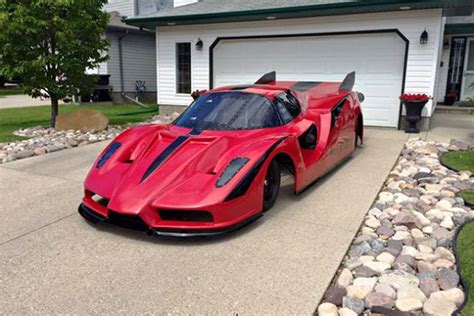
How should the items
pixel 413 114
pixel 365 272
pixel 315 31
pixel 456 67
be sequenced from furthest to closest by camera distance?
1. pixel 456 67
2. pixel 315 31
3. pixel 413 114
4. pixel 365 272

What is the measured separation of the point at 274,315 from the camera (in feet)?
7.84

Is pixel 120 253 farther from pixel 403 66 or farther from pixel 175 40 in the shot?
pixel 175 40

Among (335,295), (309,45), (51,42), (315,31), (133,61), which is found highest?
(315,31)

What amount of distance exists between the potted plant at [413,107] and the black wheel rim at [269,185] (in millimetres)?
5962

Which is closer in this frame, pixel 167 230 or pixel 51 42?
pixel 167 230

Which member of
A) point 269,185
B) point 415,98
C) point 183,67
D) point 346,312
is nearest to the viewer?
point 346,312

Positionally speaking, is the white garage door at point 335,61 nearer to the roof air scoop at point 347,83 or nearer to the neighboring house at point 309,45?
the neighboring house at point 309,45

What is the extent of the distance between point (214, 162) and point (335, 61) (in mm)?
7405

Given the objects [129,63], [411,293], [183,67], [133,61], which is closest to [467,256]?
[411,293]

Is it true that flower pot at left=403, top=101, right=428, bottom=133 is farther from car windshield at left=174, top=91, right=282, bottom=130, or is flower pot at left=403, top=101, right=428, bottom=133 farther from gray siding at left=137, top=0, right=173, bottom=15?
gray siding at left=137, top=0, right=173, bottom=15

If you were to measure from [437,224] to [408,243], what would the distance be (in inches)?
23.3

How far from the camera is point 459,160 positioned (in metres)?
6.25

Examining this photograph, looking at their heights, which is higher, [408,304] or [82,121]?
[82,121]

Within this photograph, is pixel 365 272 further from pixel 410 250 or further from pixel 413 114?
pixel 413 114
